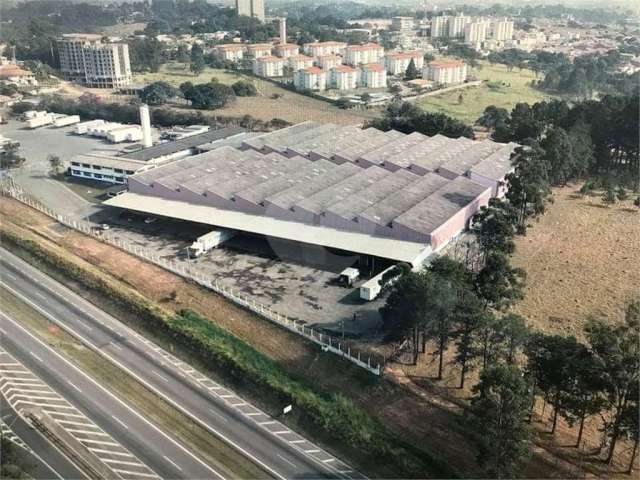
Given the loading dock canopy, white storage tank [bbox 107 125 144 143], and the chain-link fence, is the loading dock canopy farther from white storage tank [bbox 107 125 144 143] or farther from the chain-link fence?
white storage tank [bbox 107 125 144 143]

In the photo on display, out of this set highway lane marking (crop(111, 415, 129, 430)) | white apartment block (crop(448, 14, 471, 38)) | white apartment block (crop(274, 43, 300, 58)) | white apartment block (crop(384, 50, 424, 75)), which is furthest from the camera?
white apartment block (crop(448, 14, 471, 38))

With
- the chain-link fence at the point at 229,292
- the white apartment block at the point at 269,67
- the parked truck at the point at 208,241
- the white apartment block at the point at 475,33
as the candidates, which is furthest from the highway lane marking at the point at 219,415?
the white apartment block at the point at 475,33

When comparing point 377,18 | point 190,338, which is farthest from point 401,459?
point 377,18

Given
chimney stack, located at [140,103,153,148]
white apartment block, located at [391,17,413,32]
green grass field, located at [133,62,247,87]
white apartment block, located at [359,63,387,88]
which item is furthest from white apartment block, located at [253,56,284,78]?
white apartment block, located at [391,17,413,32]

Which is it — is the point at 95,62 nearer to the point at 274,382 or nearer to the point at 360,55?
the point at 360,55

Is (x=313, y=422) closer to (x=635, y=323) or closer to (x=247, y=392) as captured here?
(x=247, y=392)

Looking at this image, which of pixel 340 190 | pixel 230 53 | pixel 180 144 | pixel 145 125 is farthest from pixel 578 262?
pixel 230 53
